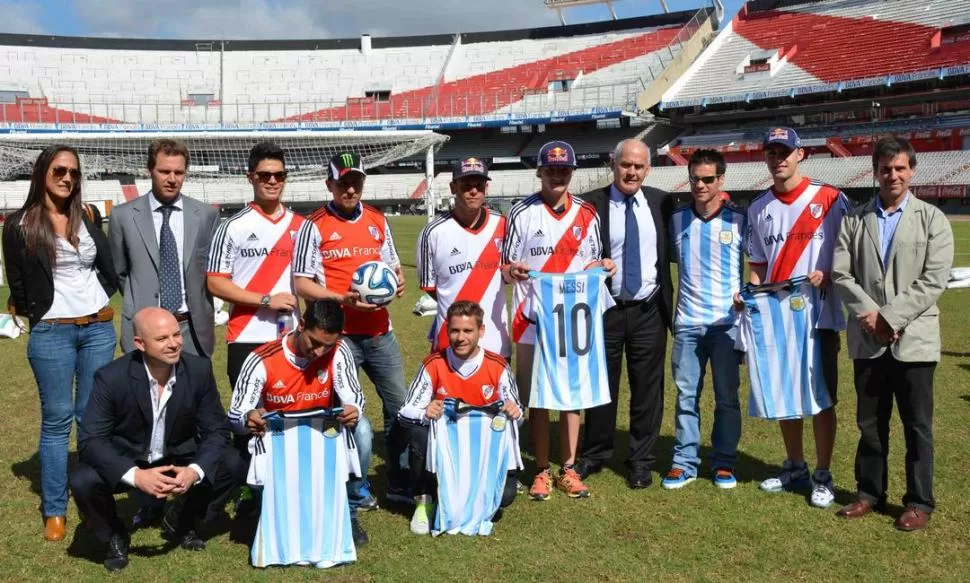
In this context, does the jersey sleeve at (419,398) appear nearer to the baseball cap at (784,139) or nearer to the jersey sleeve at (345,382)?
the jersey sleeve at (345,382)

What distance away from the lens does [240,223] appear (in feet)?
14.9

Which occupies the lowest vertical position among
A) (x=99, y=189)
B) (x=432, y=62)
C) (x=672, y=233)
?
(x=672, y=233)

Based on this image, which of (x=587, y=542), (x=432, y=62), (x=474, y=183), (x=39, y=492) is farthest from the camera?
(x=432, y=62)

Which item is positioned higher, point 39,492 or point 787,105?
point 787,105

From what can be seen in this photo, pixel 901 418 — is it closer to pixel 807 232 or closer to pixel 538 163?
pixel 807 232

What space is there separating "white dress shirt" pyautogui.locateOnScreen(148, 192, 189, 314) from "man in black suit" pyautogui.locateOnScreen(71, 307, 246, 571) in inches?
21.6

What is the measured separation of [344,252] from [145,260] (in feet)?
3.54

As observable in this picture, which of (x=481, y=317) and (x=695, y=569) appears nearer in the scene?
(x=695, y=569)

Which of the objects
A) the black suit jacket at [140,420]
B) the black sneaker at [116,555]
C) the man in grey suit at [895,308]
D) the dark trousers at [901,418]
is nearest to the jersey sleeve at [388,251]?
the black suit jacket at [140,420]

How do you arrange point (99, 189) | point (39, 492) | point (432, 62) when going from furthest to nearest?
point (432, 62)
point (99, 189)
point (39, 492)

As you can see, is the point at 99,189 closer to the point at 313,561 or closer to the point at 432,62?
the point at 432,62

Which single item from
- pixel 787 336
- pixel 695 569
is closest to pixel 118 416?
pixel 695 569

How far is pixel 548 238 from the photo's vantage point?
498 centimetres

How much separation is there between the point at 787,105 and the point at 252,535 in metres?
41.2
